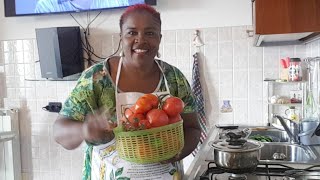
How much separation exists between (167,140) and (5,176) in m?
2.07

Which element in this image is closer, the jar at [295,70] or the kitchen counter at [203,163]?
the kitchen counter at [203,163]

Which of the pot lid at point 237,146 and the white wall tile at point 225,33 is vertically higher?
the white wall tile at point 225,33

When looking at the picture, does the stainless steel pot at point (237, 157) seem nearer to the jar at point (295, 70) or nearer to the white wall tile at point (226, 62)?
the jar at point (295, 70)

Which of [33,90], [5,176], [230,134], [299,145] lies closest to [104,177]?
[230,134]

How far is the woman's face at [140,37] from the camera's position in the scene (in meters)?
1.17

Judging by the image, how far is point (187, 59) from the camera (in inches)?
88.1

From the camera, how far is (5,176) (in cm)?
256

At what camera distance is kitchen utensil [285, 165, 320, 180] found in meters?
1.09

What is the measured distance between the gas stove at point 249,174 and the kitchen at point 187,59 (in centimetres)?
91

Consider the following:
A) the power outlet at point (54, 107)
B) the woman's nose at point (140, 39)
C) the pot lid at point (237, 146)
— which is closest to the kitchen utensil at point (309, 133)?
the pot lid at point (237, 146)

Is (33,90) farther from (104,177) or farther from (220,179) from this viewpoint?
(220,179)

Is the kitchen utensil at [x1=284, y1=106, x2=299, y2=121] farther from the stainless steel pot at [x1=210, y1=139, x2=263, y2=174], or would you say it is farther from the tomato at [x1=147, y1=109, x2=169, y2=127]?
the tomato at [x1=147, y1=109, x2=169, y2=127]

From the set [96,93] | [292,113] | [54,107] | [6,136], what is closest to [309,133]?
[292,113]

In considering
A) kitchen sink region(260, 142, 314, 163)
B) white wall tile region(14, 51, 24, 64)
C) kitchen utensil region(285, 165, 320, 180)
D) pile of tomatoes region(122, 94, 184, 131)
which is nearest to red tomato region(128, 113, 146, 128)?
pile of tomatoes region(122, 94, 184, 131)
